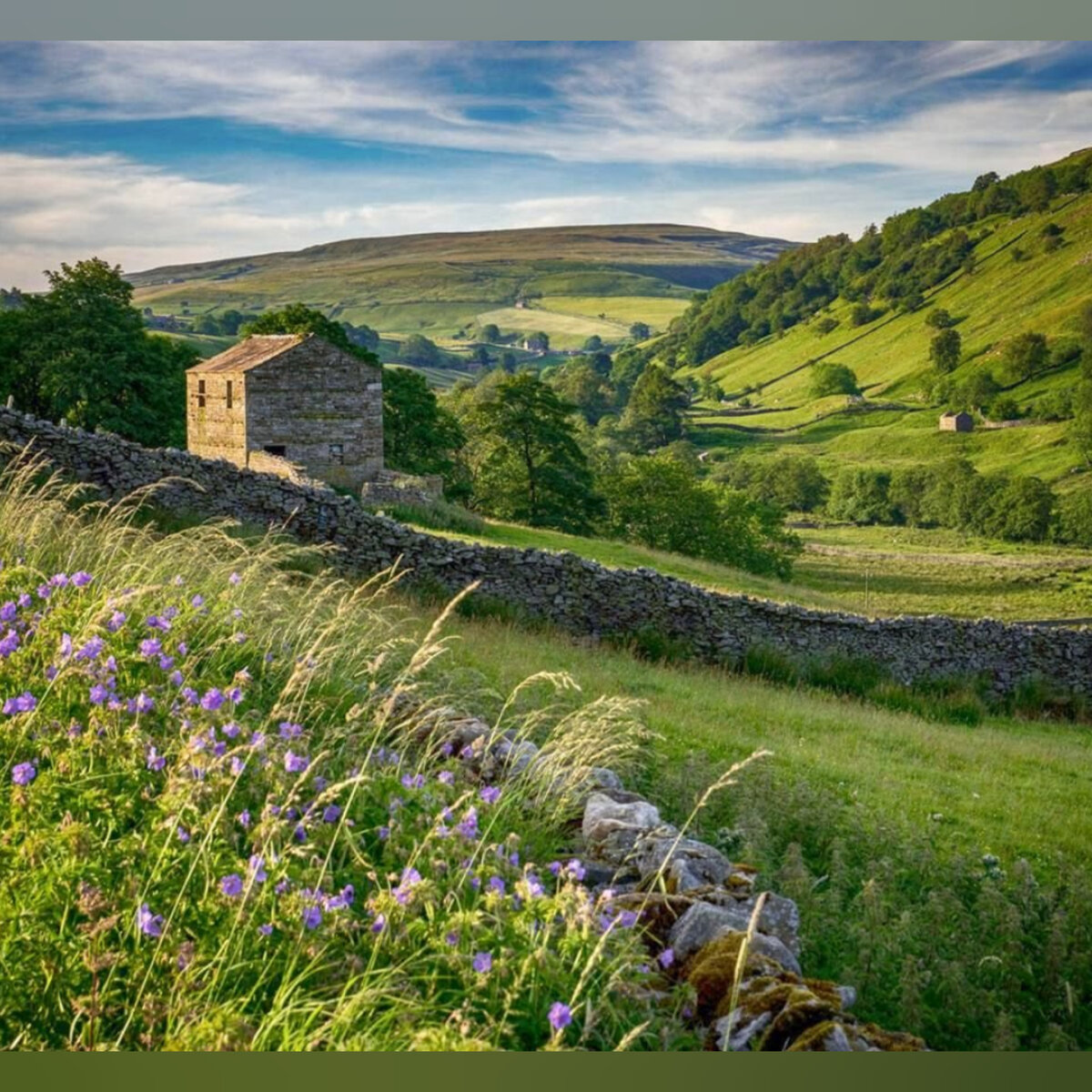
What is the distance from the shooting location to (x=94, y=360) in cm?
1166

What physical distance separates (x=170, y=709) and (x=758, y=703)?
6476 millimetres

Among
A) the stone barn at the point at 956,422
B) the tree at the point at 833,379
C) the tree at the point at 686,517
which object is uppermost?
the tree at the point at 833,379

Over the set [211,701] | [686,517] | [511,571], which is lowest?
[686,517]

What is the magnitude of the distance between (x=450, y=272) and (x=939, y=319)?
19.8 feet

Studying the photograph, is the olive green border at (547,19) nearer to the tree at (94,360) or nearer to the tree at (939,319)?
the tree at (94,360)

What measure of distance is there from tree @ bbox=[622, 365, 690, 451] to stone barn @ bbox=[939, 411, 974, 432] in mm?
6909

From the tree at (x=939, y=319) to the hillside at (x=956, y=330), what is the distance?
59mm

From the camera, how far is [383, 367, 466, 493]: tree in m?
33.2

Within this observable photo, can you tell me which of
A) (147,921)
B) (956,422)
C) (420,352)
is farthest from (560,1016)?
(420,352)

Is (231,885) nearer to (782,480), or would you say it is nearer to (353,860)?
(353,860)

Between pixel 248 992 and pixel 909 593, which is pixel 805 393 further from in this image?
pixel 248 992

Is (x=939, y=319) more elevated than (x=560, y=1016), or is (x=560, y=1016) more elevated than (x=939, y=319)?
(x=939, y=319)

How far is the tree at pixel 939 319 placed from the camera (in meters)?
12.3

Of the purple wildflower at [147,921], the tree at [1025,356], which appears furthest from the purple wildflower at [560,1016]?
the tree at [1025,356]
